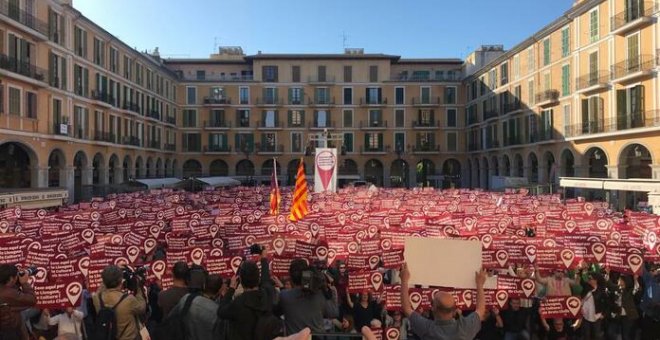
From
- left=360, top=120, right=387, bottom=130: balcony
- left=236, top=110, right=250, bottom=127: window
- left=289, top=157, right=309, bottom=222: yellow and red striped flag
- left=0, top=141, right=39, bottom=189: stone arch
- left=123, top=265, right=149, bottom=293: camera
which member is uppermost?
left=236, top=110, right=250, bottom=127: window

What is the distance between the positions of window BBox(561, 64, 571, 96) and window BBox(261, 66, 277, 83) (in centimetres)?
3223

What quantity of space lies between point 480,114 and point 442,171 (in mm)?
8924

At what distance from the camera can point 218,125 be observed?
5919 cm

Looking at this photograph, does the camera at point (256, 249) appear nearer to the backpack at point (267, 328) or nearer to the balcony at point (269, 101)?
the backpack at point (267, 328)

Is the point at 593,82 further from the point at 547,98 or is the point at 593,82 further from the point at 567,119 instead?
the point at 547,98

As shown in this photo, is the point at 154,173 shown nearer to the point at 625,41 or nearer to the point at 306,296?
the point at 625,41

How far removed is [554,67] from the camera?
3844 centimetres

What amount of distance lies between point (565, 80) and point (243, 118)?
114 ft

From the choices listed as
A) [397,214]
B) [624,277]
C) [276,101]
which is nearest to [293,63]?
[276,101]

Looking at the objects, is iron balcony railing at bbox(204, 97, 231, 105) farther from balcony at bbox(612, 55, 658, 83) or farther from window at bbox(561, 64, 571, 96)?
balcony at bbox(612, 55, 658, 83)

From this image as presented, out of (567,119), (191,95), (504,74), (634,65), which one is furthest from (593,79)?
(191,95)

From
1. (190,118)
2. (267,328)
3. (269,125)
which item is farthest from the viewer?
(190,118)

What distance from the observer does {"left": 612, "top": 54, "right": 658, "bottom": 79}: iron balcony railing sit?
27641mm

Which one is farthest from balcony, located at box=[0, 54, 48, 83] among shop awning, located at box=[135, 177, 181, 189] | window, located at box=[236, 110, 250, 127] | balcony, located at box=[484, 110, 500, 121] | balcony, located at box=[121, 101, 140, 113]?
balcony, located at box=[484, 110, 500, 121]
